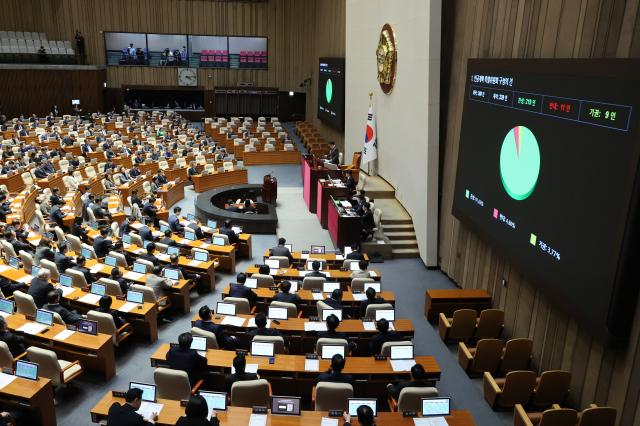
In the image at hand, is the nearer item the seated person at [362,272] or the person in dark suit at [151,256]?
the seated person at [362,272]

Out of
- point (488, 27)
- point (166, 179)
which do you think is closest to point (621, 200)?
point (488, 27)

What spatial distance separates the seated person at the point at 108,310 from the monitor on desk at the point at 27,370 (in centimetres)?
178

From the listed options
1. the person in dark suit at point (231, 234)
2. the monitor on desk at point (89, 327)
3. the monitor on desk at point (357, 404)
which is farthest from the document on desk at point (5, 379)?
the person in dark suit at point (231, 234)

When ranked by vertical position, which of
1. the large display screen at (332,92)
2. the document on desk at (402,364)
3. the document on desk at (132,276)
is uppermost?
the large display screen at (332,92)

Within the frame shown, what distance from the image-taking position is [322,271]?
10820 mm

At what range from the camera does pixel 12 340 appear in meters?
7.18

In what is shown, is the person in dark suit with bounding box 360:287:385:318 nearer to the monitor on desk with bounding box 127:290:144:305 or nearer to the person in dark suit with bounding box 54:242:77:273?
the monitor on desk with bounding box 127:290:144:305

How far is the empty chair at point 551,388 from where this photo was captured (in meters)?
7.04

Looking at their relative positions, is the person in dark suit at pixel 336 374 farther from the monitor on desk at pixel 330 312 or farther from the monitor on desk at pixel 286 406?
the monitor on desk at pixel 330 312

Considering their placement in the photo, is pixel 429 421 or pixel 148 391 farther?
pixel 148 391

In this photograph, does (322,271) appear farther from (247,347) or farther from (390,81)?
(390,81)

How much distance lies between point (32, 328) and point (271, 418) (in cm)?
407

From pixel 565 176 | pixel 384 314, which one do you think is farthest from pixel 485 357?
pixel 565 176

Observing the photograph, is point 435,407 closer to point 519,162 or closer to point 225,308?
point 225,308
